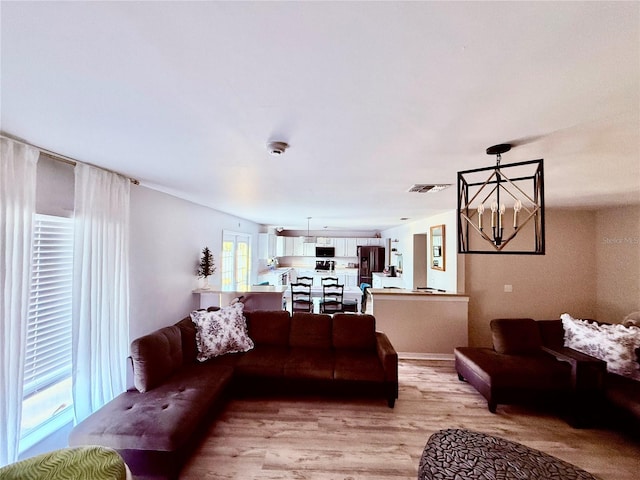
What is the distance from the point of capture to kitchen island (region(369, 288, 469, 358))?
4.07 metres

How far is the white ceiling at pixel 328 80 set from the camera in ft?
2.49

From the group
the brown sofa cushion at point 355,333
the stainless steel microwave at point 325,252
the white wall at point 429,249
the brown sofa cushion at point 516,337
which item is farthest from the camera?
the stainless steel microwave at point 325,252

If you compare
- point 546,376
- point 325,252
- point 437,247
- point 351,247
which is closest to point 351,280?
point 351,247

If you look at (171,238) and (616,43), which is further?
(171,238)

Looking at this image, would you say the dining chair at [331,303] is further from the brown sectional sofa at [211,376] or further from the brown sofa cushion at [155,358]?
the brown sofa cushion at [155,358]

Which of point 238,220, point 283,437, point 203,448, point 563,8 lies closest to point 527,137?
point 563,8

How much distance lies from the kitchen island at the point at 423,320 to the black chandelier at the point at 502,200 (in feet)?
3.34

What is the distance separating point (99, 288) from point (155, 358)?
30.9 inches

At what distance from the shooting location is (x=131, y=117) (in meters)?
1.36

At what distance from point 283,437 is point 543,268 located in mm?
4313

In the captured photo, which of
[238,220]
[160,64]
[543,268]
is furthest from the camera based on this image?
[238,220]

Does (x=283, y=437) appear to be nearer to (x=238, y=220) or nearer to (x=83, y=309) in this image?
(x=83, y=309)

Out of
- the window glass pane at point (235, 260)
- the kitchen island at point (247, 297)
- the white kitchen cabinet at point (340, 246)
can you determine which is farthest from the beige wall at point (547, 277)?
the white kitchen cabinet at point (340, 246)

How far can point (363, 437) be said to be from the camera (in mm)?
2348
